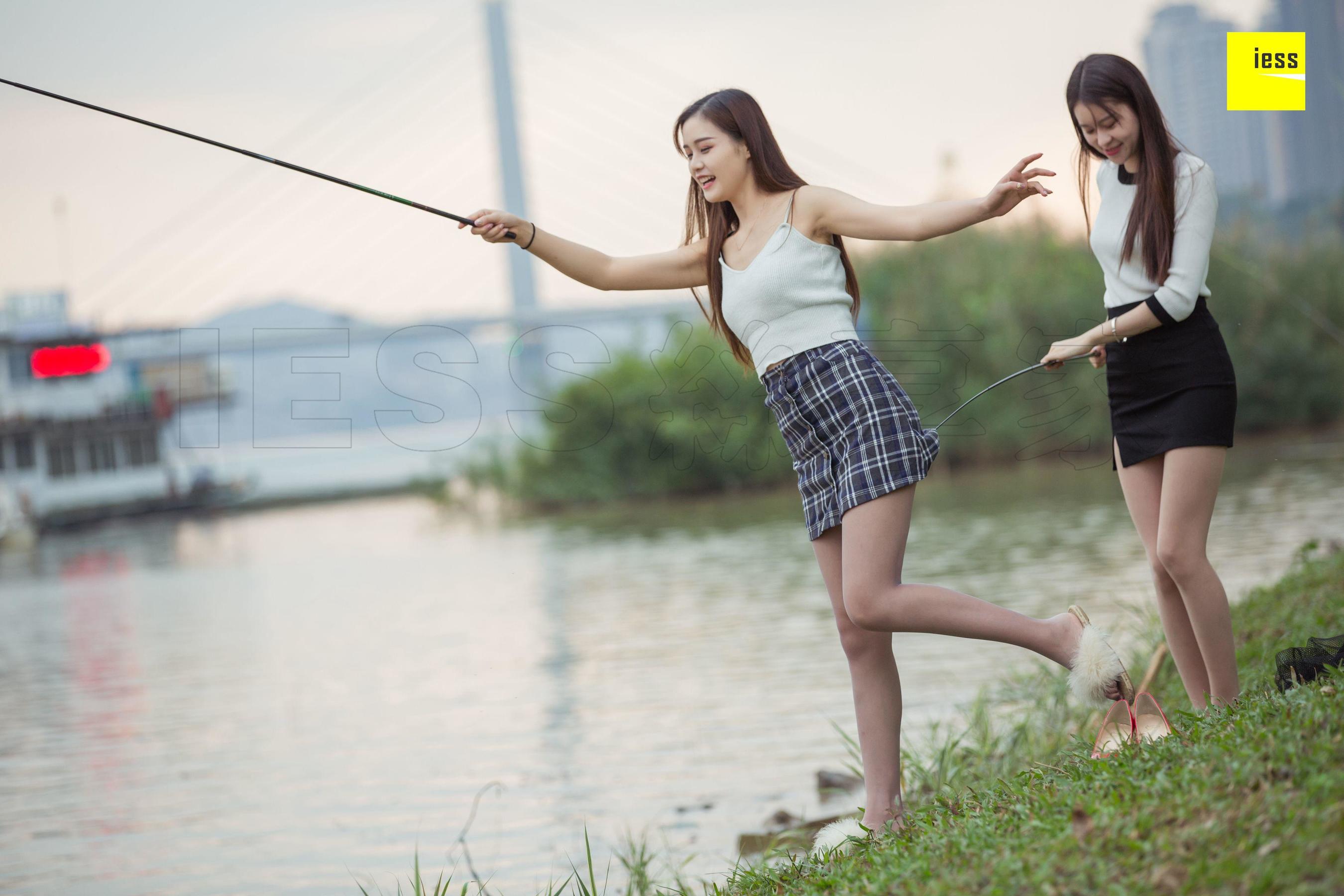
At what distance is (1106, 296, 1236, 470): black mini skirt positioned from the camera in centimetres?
238

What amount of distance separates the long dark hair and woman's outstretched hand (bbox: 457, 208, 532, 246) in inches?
45.3

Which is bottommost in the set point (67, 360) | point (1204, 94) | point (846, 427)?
point (846, 427)

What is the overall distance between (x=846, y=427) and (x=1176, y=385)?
2.19ft

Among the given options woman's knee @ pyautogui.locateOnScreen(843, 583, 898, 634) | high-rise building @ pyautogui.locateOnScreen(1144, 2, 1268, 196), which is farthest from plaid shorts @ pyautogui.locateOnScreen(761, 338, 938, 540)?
high-rise building @ pyautogui.locateOnScreen(1144, 2, 1268, 196)

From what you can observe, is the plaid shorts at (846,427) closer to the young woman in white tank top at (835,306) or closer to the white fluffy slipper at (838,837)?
the young woman in white tank top at (835,306)

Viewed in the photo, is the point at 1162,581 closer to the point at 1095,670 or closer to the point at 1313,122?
the point at 1095,670

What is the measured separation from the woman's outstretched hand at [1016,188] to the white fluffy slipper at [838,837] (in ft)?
3.82

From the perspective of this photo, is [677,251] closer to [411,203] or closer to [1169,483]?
[411,203]

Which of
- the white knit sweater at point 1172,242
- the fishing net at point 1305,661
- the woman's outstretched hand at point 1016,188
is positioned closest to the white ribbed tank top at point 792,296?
the woman's outstretched hand at point 1016,188

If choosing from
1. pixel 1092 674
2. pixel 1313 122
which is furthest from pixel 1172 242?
pixel 1313 122

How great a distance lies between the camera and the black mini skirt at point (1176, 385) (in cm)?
238

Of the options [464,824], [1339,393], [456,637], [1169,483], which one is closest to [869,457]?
[1169,483]

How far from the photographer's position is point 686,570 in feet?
30.6

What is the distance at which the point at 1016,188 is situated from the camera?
7.55 ft
